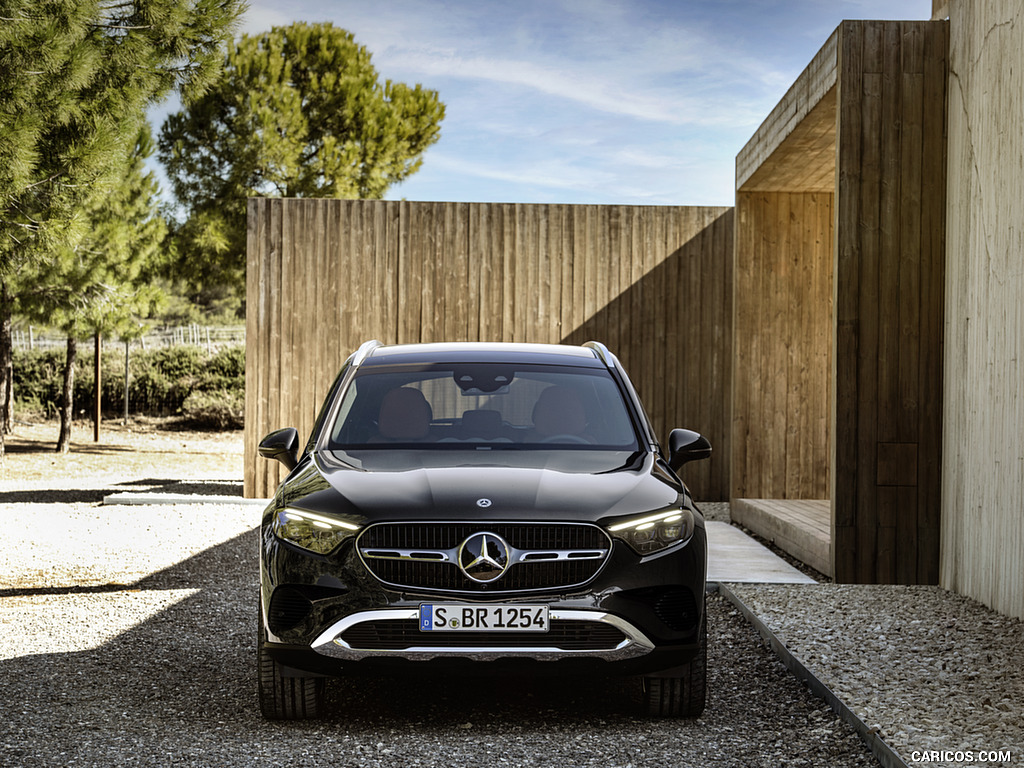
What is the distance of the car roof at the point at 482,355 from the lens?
17.1ft

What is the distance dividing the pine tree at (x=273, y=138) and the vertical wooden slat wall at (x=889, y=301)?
62.0 ft

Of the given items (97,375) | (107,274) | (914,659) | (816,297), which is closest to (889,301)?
(914,659)

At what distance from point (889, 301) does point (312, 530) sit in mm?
4616

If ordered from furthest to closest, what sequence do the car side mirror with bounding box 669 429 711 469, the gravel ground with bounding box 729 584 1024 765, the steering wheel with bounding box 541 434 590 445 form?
the steering wheel with bounding box 541 434 590 445, the car side mirror with bounding box 669 429 711 469, the gravel ground with bounding box 729 584 1024 765

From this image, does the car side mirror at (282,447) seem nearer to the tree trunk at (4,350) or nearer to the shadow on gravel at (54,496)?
the shadow on gravel at (54,496)

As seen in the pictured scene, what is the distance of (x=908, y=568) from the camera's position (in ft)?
23.0

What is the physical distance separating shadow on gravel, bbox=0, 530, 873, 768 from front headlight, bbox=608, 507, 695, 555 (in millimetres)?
749

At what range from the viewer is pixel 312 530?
3.98 meters

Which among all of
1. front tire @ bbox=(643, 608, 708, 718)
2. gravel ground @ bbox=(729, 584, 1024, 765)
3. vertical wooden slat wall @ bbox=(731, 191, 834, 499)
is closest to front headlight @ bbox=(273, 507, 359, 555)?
front tire @ bbox=(643, 608, 708, 718)

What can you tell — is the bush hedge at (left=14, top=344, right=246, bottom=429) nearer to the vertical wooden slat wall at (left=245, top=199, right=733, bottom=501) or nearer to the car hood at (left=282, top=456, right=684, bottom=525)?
the vertical wooden slat wall at (left=245, top=199, right=733, bottom=501)

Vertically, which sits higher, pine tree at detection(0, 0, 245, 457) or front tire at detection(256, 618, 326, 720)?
pine tree at detection(0, 0, 245, 457)

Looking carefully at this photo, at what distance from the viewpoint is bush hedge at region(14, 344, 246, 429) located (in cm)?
2705

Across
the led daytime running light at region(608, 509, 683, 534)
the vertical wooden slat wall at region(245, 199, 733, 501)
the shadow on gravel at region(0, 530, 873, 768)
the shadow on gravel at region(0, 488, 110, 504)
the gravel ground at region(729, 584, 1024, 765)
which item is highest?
the vertical wooden slat wall at region(245, 199, 733, 501)

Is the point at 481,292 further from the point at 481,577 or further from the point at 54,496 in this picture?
the point at 481,577
